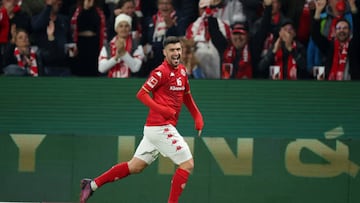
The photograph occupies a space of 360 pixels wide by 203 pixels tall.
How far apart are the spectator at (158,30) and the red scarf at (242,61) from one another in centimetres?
76

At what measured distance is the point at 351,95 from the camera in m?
11.6

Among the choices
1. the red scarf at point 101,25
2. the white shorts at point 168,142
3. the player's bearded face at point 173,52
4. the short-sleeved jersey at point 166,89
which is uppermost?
A: the red scarf at point 101,25

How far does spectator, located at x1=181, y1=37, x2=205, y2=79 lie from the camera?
11844mm

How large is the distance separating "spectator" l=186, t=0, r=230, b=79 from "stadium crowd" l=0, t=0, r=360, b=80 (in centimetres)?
1

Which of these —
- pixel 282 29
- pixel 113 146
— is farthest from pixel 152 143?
pixel 282 29

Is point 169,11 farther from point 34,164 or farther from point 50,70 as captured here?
point 34,164

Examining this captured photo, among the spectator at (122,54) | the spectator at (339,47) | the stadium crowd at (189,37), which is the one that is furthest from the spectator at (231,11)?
the spectator at (122,54)

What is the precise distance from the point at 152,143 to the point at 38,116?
3.36m

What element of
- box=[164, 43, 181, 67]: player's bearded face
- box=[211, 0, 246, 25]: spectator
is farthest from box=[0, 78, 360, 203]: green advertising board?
box=[164, 43, 181, 67]: player's bearded face

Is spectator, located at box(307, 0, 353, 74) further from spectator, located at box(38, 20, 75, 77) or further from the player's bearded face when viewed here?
spectator, located at box(38, 20, 75, 77)

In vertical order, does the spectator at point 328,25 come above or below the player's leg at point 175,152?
above

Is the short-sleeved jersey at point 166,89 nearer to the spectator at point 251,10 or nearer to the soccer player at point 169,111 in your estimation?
the soccer player at point 169,111

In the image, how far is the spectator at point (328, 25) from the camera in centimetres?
1163

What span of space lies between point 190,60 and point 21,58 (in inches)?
94.7
